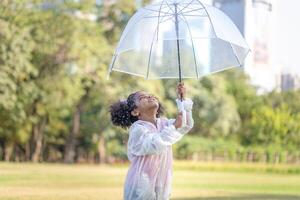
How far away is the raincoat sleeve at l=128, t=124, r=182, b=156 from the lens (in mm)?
5441

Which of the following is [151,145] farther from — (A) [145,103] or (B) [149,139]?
(A) [145,103]

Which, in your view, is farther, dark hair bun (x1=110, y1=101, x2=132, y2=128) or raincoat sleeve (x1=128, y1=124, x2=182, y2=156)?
dark hair bun (x1=110, y1=101, x2=132, y2=128)

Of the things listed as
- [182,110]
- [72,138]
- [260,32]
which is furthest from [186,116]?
[260,32]

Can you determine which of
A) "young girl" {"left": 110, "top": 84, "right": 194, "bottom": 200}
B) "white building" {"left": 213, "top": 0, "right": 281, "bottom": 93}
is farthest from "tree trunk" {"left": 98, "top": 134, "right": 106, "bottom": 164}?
"white building" {"left": 213, "top": 0, "right": 281, "bottom": 93}

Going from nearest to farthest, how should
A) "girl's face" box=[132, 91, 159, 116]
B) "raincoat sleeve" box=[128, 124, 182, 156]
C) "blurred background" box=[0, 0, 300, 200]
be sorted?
"raincoat sleeve" box=[128, 124, 182, 156], "girl's face" box=[132, 91, 159, 116], "blurred background" box=[0, 0, 300, 200]

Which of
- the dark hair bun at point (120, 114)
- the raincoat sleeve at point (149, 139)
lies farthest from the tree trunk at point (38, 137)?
the raincoat sleeve at point (149, 139)

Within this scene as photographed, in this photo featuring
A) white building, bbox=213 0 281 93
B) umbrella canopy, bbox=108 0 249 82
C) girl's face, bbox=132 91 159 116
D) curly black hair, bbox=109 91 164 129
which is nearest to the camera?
girl's face, bbox=132 91 159 116

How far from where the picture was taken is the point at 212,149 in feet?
155

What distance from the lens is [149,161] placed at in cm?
563

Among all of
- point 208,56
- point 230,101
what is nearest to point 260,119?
point 230,101

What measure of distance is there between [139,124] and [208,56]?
84.6 inches

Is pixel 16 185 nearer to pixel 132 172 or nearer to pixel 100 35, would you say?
pixel 132 172

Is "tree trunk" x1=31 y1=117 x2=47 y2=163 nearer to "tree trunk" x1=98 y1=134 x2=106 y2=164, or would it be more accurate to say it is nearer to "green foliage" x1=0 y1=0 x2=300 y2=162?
"green foliage" x1=0 y1=0 x2=300 y2=162

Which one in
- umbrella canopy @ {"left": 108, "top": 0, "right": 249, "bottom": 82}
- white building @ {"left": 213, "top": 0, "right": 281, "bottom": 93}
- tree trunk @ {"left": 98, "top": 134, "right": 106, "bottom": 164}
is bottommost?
tree trunk @ {"left": 98, "top": 134, "right": 106, "bottom": 164}
